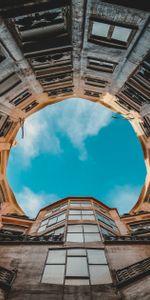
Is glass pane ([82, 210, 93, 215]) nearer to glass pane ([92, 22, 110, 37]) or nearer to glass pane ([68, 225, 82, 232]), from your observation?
glass pane ([68, 225, 82, 232])

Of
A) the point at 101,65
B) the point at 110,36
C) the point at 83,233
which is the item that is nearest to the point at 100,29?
the point at 110,36

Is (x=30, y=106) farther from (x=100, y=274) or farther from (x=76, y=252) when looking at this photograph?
(x=100, y=274)

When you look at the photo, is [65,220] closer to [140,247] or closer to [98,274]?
[140,247]

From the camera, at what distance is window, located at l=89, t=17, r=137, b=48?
34.9 ft

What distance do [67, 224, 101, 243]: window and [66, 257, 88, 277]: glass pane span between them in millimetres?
2170

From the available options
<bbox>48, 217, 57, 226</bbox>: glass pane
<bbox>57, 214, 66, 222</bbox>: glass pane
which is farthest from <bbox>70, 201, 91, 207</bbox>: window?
<bbox>48, 217, 57, 226</bbox>: glass pane

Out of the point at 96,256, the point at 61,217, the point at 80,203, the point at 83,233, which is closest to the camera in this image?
the point at 96,256

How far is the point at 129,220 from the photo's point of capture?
2402 cm

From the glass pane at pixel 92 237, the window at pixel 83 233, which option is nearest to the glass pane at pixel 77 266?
the window at pixel 83 233

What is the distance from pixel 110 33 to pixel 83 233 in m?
12.0

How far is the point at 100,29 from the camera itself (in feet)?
37.4

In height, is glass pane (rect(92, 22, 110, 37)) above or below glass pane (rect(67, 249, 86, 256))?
above

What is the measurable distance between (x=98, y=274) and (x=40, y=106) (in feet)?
50.1

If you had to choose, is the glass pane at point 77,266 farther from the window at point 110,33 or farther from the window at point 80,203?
the window at point 110,33
